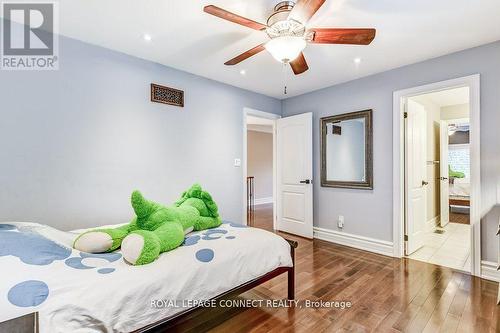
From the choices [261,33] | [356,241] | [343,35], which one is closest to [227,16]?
[261,33]

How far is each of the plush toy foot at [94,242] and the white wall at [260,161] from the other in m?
6.14

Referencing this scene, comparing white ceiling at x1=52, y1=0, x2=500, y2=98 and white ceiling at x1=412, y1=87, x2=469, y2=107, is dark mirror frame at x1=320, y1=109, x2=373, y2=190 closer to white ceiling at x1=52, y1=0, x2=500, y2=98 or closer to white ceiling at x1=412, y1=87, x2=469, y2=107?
white ceiling at x1=52, y1=0, x2=500, y2=98

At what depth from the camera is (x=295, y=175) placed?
420 centimetres

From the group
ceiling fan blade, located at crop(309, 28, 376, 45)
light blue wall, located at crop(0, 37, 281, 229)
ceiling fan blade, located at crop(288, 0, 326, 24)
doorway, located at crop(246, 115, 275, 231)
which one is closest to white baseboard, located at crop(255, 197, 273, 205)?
doorway, located at crop(246, 115, 275, 231)

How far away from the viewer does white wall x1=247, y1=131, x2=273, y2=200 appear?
7.87 m

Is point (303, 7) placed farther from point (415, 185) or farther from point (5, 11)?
point (415, 185)

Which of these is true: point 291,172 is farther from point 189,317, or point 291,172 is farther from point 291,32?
point 189,317

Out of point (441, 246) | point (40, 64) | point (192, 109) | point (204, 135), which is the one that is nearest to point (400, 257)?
point (441, 246)

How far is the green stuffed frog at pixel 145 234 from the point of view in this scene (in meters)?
1.46

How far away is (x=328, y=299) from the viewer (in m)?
2.18

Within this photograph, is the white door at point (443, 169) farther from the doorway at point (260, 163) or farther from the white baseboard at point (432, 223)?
the doorway at point (260, 163)

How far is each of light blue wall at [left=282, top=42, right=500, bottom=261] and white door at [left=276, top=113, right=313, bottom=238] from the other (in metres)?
0.19

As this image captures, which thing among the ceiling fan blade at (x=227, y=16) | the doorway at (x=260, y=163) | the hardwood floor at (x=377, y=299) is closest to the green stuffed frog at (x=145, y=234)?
the hardwood floor at (x=377, y=299)

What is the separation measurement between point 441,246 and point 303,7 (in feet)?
12.9
